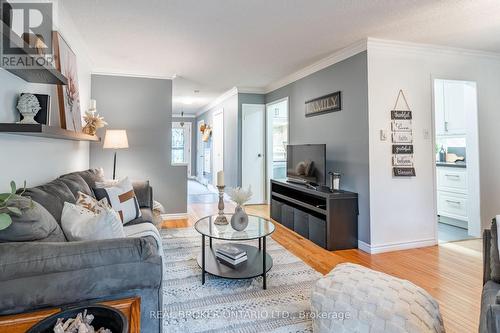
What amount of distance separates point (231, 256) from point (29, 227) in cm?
148

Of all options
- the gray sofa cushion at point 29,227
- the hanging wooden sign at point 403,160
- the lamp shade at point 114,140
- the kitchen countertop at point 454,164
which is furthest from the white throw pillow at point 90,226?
the kitchen countertop at point 454,164

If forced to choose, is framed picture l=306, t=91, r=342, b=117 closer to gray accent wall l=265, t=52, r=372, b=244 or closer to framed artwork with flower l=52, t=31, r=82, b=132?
gray accent wall l=265, t=52, r=372, b=244

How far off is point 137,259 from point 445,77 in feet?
12.7

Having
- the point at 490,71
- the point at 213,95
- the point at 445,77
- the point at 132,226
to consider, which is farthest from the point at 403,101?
the point at 213,95

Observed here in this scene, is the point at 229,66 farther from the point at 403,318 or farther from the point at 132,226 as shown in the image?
the point at 403,318

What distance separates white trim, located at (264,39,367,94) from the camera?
10.4 feet

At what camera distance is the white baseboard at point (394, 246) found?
3059 mm

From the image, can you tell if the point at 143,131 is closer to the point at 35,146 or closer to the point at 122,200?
the point at 122,200

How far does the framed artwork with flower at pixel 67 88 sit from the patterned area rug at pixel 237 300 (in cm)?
170

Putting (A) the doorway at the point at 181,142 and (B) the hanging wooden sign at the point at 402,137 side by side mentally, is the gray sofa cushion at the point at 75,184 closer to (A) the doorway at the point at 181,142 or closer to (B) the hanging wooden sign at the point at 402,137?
(B) the hanging wooden sign at the point at 402,137

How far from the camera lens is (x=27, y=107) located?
1.74m

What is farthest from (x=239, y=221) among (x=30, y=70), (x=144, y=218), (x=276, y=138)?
(x=276, y=138)

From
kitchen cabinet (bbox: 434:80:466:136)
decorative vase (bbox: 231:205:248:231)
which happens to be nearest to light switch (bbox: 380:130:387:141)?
kitchen cabinet (bbox: 434:80:466:136)

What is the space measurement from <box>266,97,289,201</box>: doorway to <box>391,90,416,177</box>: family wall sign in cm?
205
